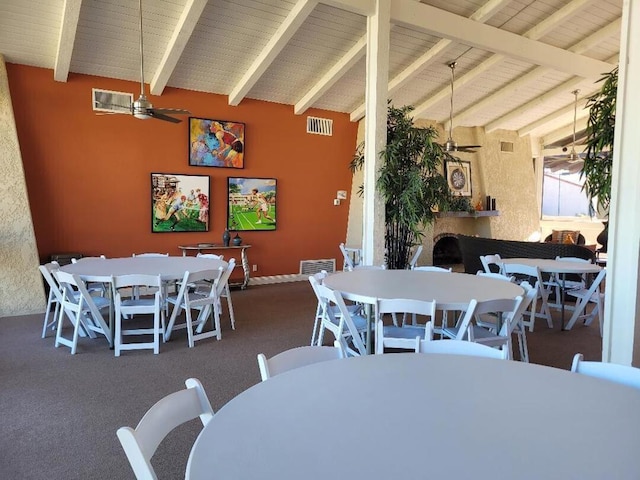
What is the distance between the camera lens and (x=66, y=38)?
491 centimetres

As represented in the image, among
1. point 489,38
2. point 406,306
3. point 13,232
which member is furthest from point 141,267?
point 489,38

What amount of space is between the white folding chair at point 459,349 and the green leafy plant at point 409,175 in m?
3.47

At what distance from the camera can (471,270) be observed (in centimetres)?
691

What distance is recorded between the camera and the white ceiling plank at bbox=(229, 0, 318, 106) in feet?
16.8

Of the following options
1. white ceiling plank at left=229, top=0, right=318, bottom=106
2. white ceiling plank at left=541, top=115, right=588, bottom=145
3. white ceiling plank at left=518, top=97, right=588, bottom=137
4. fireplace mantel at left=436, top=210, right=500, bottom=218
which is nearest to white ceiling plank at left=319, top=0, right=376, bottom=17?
white ceiling plank at left=229, top=0, right=318, bottom=106

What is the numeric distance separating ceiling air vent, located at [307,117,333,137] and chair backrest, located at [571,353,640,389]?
6725 millimetres

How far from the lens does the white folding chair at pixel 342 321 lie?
2.91m

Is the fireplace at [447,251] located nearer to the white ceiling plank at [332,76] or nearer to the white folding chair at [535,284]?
the white ceiling plank at [332,76]

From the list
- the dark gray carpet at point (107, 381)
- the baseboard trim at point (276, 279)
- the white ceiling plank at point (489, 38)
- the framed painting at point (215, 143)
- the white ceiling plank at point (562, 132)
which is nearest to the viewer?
the dark gray carpet at point (107, 381)

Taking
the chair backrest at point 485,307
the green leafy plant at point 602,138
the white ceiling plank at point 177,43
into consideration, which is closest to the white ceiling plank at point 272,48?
the white ceiling plank at point 177,43

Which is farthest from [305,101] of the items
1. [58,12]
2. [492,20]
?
[58,12]

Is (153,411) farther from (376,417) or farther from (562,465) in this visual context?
(562,465)

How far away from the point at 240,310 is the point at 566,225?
9014mm

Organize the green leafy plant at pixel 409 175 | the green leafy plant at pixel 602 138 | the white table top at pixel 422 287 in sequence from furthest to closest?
1. the green leafy plant at pixel 409 175
2. the green leafy plant at pixel 602 138
3. the white table top at pixel 422 287
